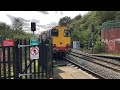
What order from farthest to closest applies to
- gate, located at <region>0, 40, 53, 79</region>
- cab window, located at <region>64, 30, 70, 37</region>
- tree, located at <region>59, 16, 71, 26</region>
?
tree, located at <region>59, 16, 71, 26</region>
cab window, located at <region>64, 30, 70, 37</region>
gate, located at <region>0, 40, 53, 79</region>

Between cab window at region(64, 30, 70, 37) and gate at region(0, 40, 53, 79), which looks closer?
gate at region(0, 40, 53, 79)

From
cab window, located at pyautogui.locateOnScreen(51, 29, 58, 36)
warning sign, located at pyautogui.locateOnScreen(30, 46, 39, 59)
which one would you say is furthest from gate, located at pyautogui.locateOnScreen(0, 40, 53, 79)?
cab window, located at pyautogui.locateOnScreen(51, 29, 58, 36)

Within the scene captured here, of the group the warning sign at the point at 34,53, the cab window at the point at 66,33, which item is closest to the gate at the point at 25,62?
the warning sign at the point at 34,53

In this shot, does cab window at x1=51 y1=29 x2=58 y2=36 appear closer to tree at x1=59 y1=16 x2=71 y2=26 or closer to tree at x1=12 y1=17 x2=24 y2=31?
tree at x1=12 y1=17 x2=24 y2=31

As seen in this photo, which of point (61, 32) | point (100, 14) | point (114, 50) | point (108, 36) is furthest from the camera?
point (100, 14)

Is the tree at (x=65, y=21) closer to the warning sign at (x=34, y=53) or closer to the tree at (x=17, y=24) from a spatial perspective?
the tree at (x=17, y=24)

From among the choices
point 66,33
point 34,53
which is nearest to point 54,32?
point 66,33

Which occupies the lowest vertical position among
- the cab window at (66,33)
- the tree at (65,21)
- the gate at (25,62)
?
the gate at (25,62)

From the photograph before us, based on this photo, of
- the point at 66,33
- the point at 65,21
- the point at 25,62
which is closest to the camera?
the point at 25,62

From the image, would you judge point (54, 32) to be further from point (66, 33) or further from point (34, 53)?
point (34, 53)
